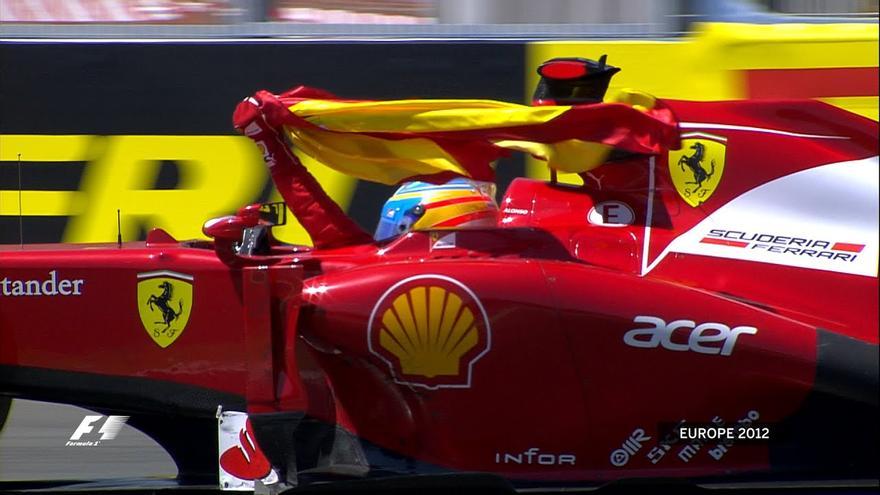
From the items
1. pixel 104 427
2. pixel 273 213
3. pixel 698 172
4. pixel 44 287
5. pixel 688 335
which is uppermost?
pixel 698 172

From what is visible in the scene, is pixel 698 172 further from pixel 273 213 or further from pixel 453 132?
pixel 273 213

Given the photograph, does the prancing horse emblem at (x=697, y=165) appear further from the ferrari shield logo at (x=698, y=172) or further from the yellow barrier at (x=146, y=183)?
the yellow barrier at (x=146, y=183)

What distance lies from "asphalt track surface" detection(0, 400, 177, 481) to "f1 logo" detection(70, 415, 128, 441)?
0.02 metres

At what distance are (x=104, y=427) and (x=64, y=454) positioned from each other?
0.32m

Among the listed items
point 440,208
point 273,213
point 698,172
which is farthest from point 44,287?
point 698,172

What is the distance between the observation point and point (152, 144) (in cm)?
636

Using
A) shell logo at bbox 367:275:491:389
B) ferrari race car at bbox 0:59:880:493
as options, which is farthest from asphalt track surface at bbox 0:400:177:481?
shell logo at bbox 367:275:491:389

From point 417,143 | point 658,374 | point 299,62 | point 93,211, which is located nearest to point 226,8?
point 299,62

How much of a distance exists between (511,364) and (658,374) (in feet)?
1.44

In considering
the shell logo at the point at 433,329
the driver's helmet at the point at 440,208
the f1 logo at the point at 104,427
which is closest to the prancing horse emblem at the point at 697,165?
the driver's helmet at the point at 440,208

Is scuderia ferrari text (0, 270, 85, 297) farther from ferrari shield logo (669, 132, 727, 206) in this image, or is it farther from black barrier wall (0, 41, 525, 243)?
black barrier wall (0, 41, 525, 243)

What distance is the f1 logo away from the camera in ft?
15.9

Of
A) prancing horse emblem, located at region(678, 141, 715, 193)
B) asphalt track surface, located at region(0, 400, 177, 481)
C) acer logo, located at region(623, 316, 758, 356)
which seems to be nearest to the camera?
acer logo, located at region(623, 316, 758, 356)

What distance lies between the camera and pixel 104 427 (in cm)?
497
